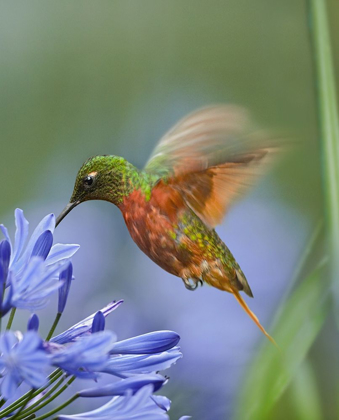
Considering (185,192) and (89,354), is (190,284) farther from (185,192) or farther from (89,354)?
(89,354)

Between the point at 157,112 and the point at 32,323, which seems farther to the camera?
the point at 157,112

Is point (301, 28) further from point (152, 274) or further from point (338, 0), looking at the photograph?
point (152, 274)

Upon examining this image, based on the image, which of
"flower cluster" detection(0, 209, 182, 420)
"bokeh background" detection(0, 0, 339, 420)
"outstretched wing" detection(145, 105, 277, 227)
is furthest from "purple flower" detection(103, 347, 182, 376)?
"bokeh background" detection(0, 0, 339, 420)

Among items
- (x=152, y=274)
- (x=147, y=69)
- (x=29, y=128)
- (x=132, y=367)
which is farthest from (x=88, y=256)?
(x=132, y=367)

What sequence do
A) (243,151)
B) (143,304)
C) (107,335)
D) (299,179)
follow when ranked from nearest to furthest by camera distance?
(107,335), (243,151), (143,304), (299,179)

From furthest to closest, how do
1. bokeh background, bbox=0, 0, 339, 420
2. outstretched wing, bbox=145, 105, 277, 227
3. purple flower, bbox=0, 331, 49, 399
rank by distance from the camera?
1. bokeh background, bbox=0, 0, 339, 420
2. outstretched wing, bbox=145, 105, 277, 227
3. purple flower, bbox=0, 331, 49, 399

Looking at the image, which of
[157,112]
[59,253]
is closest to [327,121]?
[59,253]

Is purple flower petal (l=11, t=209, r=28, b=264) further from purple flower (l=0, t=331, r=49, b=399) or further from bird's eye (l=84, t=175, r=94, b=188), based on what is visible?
bird's eye (l=84, t=175, r=94, b=188)
